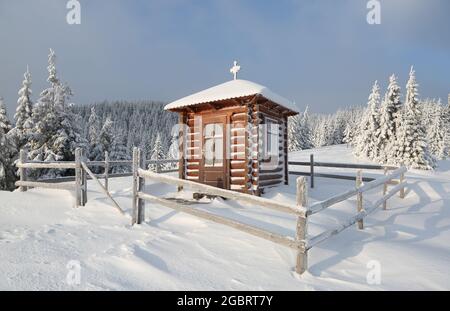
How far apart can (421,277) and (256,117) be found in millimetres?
6667

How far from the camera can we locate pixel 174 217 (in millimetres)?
6922

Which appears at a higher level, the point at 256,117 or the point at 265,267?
the point at 256,117

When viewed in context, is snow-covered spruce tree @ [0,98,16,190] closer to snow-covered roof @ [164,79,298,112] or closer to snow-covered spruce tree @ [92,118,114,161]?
snow-covered spruce tree @ [92,118,114,161]

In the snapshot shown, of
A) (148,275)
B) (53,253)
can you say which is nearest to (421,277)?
(148,275)

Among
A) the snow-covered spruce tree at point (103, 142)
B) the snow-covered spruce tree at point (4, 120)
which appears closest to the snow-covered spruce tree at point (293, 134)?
the snow-covered spruce tree at point (103, 142)

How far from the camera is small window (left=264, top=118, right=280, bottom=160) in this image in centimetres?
1114

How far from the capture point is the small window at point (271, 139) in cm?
1114

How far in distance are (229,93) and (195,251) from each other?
6096 millimetres

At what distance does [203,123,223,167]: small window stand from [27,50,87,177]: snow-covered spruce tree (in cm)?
1433

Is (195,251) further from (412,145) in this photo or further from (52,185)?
(412,145)

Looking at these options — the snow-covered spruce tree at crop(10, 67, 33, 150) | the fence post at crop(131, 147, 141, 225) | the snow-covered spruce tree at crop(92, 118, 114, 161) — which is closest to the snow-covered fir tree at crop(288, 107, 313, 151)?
the snow-covered spruce tree at crop(92, 118, 114, 161)

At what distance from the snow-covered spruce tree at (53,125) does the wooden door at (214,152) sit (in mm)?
14285
